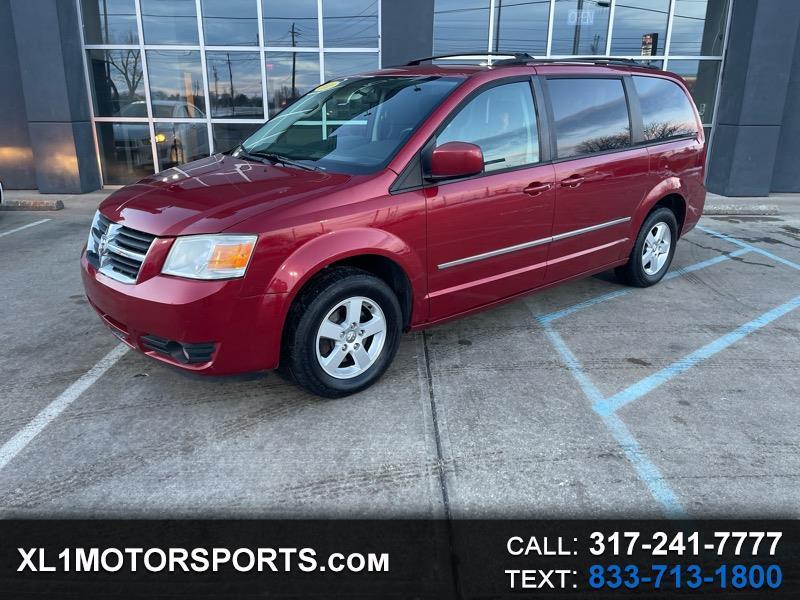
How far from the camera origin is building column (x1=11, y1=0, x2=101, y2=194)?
31.6ft

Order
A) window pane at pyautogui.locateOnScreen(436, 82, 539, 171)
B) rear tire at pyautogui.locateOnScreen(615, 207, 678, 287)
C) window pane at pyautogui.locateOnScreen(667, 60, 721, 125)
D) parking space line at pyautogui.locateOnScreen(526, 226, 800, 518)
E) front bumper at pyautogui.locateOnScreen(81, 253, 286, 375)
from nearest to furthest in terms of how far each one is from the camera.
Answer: parking space line at pyautogui.locateOnScreen(526, 226, 800, 518), front bumper at pyautogui.locateOnScreen(81, 253, 286, 375), window pane at pyautogui.locateOnScreen(436, 82, 539, 171), rear tire at pyautogui.locateOnScreen(615, 207, 678, 287), window pane at pyautogui.locateOnScreen(667, 60, 721, 125)

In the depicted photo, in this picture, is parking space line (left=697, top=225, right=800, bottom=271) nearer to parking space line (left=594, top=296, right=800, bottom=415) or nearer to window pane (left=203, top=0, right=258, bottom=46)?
parking space line (left=594, top=296, right=800, bottom=415)

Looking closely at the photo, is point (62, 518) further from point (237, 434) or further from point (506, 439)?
point (506, 439)

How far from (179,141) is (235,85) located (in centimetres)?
145

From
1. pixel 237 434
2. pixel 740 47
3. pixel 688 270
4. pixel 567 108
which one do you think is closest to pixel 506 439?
pixel 237 434

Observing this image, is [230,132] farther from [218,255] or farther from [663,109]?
[218,255]

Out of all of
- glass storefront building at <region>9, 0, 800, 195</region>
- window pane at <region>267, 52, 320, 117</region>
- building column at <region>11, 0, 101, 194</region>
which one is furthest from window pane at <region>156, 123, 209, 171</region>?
window pane at <region>267, 52, 320, 117</region>

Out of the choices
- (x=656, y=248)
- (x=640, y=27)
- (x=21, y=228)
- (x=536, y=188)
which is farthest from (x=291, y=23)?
(x=536, y=188)

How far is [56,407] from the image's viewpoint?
11.5ft

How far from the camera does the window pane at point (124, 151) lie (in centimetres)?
1086

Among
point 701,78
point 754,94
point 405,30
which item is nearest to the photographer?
point 405,30

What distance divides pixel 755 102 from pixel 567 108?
7724 mm

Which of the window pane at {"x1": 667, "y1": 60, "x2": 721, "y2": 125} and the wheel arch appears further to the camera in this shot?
the window pane at {"x1": 667, "y1": 60, "x2": 721, "y2": 125}

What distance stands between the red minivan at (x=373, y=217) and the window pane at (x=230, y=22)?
6577mm
